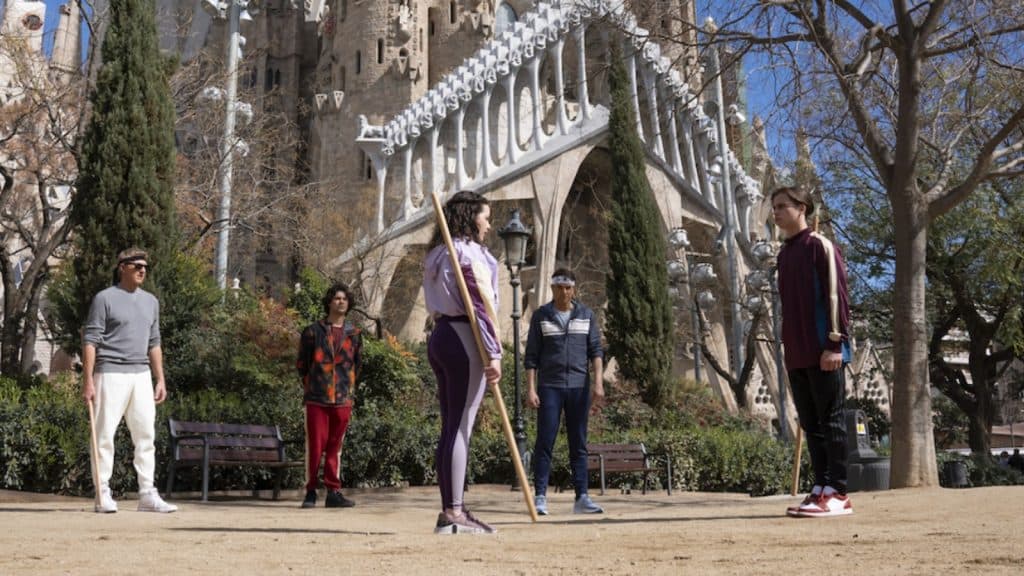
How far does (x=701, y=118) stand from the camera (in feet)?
105

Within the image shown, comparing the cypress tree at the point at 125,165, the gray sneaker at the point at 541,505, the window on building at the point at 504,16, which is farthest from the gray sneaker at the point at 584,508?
the window on building at the point at 504,16

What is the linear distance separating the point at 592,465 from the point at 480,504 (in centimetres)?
290

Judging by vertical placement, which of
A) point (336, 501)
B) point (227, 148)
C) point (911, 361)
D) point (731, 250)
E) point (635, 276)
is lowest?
point (336, 501)

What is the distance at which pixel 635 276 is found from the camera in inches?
819

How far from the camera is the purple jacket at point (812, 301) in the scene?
202 inches

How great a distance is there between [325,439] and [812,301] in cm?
375

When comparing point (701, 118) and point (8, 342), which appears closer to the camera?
point (8, 342)

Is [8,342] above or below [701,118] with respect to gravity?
below

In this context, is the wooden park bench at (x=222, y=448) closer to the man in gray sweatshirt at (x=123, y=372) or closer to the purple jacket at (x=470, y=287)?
the man in gray sweatshirt at (x=123, y=372)

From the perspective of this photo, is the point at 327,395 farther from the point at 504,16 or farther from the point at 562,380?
the point at 504,16

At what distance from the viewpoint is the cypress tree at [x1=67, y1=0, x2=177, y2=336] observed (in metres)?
12.0

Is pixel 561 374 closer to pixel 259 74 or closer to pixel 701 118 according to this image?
pixel 701 118

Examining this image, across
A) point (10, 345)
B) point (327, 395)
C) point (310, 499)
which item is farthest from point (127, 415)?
point (10, 345)

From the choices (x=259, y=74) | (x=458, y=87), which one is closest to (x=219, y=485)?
(x=458, y=87)
